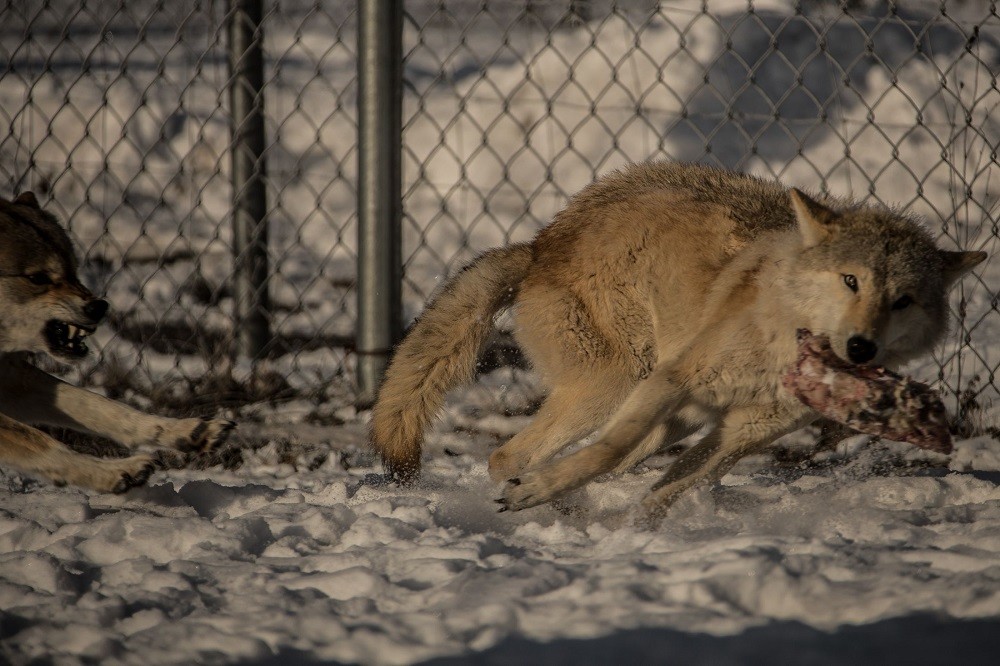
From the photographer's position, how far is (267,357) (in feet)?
15.2

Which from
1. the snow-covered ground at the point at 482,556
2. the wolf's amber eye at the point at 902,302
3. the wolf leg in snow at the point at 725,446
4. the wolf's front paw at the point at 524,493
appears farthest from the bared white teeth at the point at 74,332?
the wolf's amber eye at the point at 902,302

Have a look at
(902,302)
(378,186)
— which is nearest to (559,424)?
(902,302)

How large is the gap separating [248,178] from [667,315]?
2.41 metres

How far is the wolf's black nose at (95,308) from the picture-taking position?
9.96ft

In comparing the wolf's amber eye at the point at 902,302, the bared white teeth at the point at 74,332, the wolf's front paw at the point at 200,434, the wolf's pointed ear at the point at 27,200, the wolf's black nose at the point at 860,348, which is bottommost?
the wolf's front paw at the point at 200,434

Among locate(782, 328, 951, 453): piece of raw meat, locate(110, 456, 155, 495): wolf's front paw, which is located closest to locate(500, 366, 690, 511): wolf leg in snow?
locate(782, 328, 951, 453): piece of raw meat

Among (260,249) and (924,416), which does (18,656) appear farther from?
(260,249)

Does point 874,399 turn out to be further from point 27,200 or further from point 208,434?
point 27,200

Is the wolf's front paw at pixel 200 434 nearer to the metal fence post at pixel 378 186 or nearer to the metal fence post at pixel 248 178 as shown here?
the metal fence post at pixel 378 186

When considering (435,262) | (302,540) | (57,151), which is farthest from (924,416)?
(57,151)

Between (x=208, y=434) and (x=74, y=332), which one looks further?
(x=74, y=332)

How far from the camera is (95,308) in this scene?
120 inches

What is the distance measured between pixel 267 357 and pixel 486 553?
2.63 meters

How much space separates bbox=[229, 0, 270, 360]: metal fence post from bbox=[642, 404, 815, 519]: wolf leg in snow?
2264 millimetres
